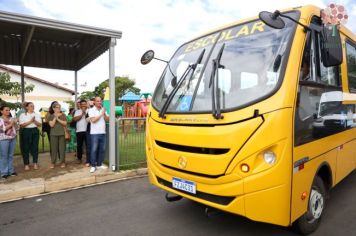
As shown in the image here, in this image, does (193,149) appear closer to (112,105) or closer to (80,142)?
(112,105)

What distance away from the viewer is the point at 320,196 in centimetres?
411

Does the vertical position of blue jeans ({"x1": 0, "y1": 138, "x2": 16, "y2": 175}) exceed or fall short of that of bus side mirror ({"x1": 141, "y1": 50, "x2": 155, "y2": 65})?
it falls short

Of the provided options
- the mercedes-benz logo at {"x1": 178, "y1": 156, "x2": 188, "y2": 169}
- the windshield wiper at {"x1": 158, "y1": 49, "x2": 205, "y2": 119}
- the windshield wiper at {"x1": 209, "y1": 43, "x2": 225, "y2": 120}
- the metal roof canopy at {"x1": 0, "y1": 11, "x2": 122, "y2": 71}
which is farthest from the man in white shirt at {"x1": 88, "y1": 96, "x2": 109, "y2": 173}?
the windshield wiper at {"x1": 209, "y1": 43, "x2": 225, "y2": 120}

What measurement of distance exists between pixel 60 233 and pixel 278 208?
285cm

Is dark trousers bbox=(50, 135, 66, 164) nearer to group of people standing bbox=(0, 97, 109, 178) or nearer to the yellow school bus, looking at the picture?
group of people standing bbox=(0, 97, 109, 178)

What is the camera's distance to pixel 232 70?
12.5ft

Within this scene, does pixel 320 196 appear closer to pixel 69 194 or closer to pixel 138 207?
pixel 138 207

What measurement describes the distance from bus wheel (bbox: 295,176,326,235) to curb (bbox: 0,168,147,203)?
4.27 meters

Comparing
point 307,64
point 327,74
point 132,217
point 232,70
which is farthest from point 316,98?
point 132,217

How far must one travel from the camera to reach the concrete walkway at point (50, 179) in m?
5.98

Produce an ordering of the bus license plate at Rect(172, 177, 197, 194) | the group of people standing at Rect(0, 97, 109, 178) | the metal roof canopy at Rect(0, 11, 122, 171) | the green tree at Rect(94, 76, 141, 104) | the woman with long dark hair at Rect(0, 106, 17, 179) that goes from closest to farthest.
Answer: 1. the bus license plate at Rect(172, 177, 197, 194)
2. the woman with long dark hair at Rect(0, 106, 17, 179)
3. the group of people standing at Rect(0, 97, 109, 178)
4. the metal roof canopy at Rect(0, 11, 122, 171)
5. the green tree at Rect(94, 76, 141, 104)

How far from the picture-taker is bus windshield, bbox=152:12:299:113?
3529 millimetres

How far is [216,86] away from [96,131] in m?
4.39

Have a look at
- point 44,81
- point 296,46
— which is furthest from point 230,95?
point 44,81
